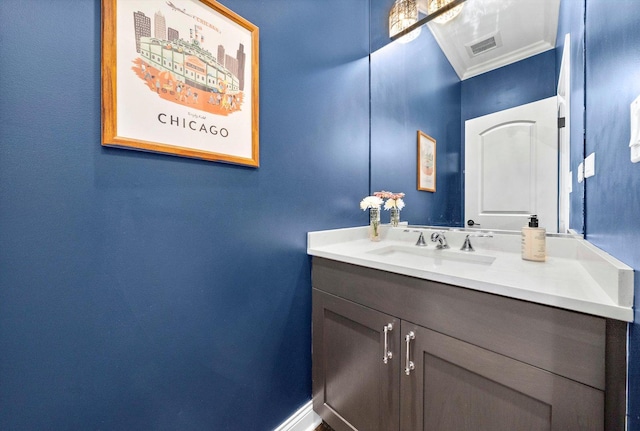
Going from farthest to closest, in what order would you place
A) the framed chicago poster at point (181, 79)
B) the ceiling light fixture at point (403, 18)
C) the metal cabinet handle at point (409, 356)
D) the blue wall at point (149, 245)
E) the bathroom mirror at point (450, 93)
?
the ceiling light fixture at point (403, 18) < the bathroom mirror at point (450, 93) < the metal cabinet handle at point (409, 356) < the framed chicago poster at point (181, 79) < the blue wall at point (149, 245)

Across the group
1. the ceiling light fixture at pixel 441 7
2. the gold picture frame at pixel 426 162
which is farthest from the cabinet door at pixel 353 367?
the ceiling light fixture at pixel 441 7

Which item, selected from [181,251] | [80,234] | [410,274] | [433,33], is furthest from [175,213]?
[433,33]

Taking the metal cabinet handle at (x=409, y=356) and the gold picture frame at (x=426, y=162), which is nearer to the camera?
the metal cabinet handle at (x=409, y=356)

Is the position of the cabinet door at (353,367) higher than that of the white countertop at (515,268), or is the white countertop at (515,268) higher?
the white countertop at (515,268)

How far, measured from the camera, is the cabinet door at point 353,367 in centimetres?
97

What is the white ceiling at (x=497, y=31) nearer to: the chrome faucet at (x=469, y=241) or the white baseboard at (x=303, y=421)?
the chrome faucet at (x=469, y=241)

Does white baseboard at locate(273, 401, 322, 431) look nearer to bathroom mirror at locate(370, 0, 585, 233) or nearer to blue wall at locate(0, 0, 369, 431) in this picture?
blue wall at locate(0, 0, 369, 431)

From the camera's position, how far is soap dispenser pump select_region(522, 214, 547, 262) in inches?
38.6

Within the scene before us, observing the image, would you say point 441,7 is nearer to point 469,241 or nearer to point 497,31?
point 497,31

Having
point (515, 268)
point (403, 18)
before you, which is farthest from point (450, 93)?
point (515, 268)

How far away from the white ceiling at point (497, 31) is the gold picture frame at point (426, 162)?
1.08ft

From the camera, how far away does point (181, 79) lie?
2.87ft

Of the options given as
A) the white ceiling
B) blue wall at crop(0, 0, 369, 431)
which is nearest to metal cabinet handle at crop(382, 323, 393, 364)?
blue wall at crop(0, 0, 369, 431)

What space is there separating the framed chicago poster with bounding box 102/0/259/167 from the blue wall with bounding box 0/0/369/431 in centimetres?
5
